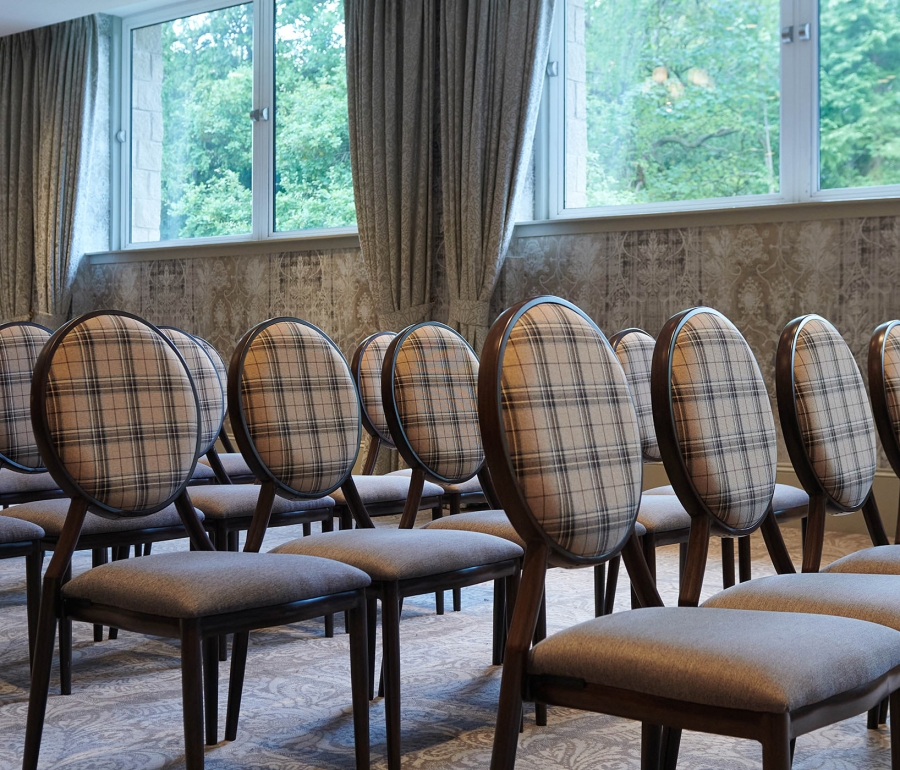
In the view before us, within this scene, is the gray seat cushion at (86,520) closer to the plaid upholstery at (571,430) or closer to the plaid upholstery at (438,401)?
the plaid upholstery at (438,401)

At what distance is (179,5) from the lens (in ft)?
22.2

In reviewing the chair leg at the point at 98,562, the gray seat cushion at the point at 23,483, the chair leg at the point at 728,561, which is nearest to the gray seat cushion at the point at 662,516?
the chair leg at the point at 728,561

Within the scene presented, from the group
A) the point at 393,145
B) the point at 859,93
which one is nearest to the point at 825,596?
the point at 859,93

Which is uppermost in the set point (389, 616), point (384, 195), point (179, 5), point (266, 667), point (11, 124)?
point (179, 5)

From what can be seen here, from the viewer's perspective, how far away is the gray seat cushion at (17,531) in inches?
85.6

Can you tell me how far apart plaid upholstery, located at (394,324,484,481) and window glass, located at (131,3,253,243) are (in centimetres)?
422

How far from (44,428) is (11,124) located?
6118 millimetres

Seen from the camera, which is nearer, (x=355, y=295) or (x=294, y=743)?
(x=294, y=743)

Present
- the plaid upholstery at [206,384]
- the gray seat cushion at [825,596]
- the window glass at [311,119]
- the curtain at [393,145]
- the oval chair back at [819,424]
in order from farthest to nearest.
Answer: the window glass at [311,119] → the curtain at [393,145] → the plaid upholstery at [206,384] → the oval chair back at [819,424] → the gray seat cushion at [825,596]

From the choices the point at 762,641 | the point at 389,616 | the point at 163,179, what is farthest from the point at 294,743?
the point at 163,179

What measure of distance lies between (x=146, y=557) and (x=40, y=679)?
25 centimetres

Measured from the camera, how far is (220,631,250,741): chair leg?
6.45 feet

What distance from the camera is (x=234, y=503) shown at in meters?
2.61

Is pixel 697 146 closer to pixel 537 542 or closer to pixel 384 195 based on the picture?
pixel 384 195
